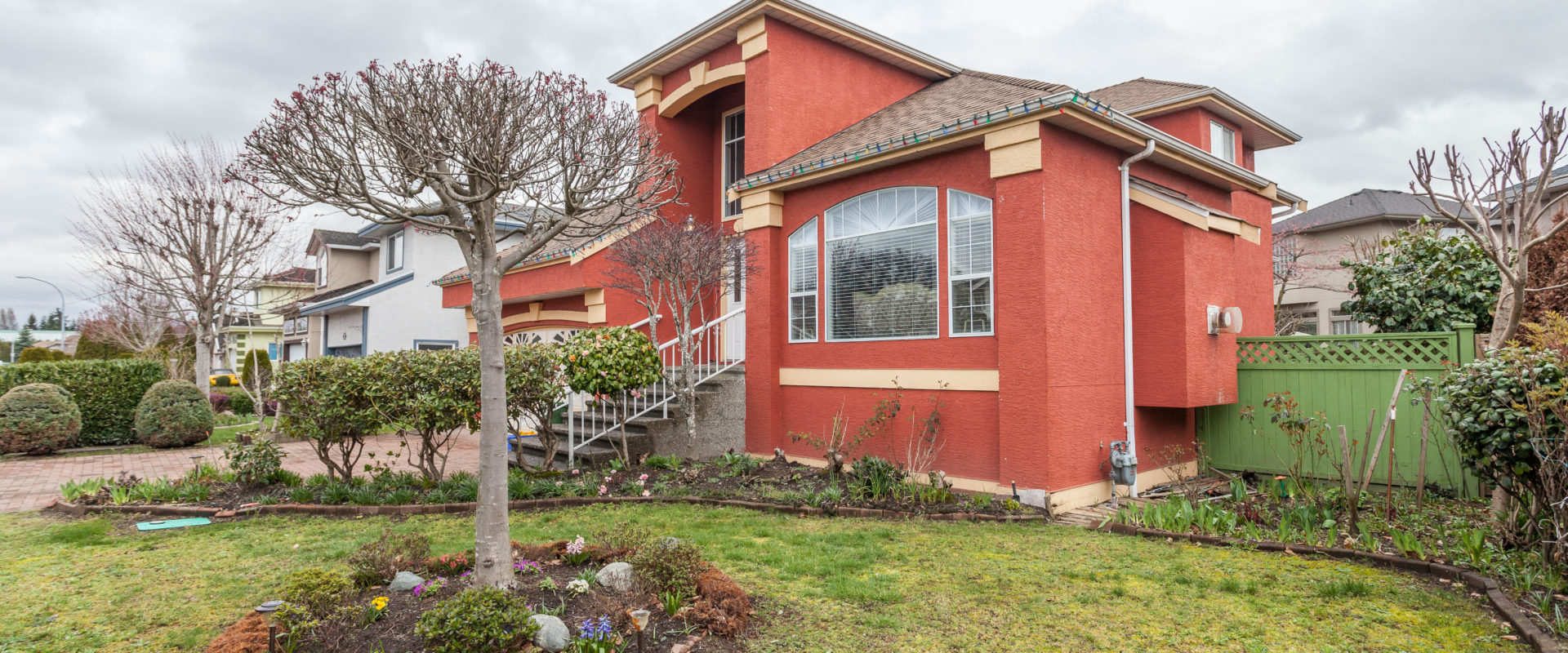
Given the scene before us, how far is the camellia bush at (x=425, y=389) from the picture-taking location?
314 inches

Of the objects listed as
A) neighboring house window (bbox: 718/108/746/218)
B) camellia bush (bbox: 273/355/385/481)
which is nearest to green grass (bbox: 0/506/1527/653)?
camellia bush (bbox: 273/355/385/481)

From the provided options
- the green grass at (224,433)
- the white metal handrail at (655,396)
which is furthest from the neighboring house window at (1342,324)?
the green grass at (224,433)

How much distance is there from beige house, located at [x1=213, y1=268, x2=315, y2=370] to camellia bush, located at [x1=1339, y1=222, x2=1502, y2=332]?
69.2ft

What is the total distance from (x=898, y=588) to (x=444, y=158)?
395 centimetres

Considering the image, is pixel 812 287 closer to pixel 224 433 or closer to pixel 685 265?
pixel 685 265

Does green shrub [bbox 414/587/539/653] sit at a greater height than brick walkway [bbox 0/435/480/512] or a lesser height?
greater

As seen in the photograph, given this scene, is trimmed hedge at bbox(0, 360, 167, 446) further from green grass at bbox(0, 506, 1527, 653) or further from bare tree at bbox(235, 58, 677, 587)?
bare tree at bbox(235, 58, 677, 587)

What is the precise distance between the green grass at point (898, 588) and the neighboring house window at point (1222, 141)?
31.9 feet

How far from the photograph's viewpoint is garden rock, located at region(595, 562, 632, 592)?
4.63 metres

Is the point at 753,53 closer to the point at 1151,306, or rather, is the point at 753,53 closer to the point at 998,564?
the point at 1151,306

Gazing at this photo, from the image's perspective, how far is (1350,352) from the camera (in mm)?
8281

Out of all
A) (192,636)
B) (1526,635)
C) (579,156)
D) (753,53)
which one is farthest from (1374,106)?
(192,636)

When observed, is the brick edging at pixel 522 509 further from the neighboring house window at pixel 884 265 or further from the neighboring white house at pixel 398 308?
the neighboring white house at pixel 398 308

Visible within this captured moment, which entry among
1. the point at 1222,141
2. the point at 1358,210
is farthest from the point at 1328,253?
the point at 1222,141
